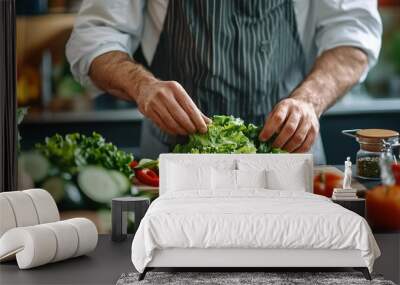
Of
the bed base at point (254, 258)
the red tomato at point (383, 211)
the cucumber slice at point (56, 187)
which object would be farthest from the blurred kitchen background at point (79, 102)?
the bed base at point (254, 258)

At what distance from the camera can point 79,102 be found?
6.41m

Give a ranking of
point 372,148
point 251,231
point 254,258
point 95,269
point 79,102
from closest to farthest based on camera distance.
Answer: point 251,231 < point 254,258 < point 95,269 < point 372,148 < point 79,102

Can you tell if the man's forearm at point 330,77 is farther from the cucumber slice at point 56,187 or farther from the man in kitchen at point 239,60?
the cucumber slice at point 56,187

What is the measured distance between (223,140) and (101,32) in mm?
1265

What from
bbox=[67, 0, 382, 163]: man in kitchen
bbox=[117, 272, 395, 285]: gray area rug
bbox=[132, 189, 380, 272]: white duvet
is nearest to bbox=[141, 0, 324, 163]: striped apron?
bbox=[67, 0, 382, 163]: man in kitchen

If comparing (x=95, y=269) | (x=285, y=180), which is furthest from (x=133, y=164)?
(x=95, y=269)

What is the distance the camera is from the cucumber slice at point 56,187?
6.45 metres

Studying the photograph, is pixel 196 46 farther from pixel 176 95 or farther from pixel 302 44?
pixel 302 44

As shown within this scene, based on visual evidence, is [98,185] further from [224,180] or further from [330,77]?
[330,77]

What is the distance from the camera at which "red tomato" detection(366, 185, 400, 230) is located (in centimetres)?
635

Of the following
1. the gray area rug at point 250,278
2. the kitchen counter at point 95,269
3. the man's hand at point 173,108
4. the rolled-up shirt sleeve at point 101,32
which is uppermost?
the rolled-up shirt sleeve at point 101,32

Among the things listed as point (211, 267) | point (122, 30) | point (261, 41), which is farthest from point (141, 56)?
point (211, 267)

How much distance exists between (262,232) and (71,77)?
247 cm

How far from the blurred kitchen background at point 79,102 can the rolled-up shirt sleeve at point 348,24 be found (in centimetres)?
9
